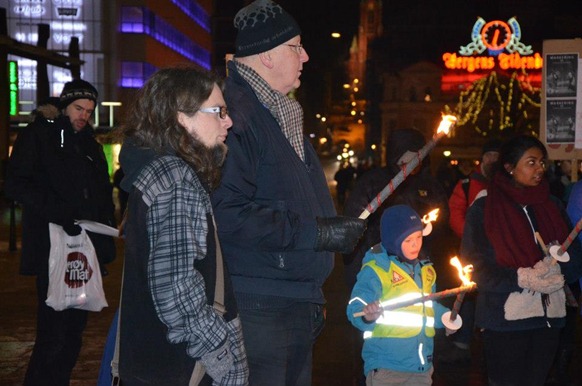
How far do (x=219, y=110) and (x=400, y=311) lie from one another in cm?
209

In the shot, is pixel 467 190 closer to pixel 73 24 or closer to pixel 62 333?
pixel 62 333

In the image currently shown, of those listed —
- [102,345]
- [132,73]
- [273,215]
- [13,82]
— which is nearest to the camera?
[273,215]

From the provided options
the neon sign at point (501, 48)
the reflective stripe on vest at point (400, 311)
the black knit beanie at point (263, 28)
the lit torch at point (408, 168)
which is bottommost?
the reflective stripe on vest at point (400, 311)

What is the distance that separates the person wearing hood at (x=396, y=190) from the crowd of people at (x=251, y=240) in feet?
2.86

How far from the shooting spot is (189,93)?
333 centimetres

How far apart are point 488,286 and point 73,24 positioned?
217 ft

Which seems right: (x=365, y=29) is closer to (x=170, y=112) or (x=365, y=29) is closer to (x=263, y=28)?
(x=263, y=28)

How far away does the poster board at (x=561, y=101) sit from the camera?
855 cm

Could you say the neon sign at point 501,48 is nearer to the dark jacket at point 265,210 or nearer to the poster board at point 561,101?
the poster board at point 561,101

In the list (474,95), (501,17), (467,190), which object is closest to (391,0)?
(501,17)

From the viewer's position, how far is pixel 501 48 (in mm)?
74625

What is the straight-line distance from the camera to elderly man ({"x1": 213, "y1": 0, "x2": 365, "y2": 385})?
354 centimetres

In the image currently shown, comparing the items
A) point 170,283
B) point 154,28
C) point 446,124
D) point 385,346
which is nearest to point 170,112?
point 170,283

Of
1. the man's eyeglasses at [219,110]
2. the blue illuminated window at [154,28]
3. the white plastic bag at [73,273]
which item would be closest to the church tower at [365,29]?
the blue illuminated window at [154,28]
